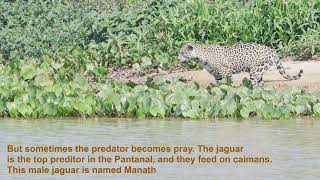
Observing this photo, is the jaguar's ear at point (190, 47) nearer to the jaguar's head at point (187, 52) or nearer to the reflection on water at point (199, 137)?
the jaguar's head at point (187, 52)

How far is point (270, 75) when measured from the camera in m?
17.5

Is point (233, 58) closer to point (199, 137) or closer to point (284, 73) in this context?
point (284, 73)

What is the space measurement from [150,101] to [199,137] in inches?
66.4

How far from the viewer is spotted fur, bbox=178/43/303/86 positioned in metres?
16.7

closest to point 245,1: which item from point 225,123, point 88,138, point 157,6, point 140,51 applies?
point 157,6

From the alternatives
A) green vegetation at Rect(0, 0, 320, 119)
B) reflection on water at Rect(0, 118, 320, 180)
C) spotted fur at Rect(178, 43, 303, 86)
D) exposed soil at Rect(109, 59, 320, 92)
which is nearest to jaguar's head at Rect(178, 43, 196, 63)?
spotted fur at Rect(178, 43, 303, 86)

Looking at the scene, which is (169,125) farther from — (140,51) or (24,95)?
(140,51)

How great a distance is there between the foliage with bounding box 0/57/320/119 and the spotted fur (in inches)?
83.1

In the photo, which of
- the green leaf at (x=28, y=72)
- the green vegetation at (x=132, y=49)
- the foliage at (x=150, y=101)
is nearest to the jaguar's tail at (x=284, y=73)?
the green vegetation at (x=132, y=49)

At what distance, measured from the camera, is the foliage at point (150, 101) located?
13.9 meters

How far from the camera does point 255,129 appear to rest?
1304 centimetres

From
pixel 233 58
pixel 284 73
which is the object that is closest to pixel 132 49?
pixel 233 58

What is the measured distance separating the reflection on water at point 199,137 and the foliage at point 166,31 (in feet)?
14.1

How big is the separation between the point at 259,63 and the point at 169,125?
370cm
